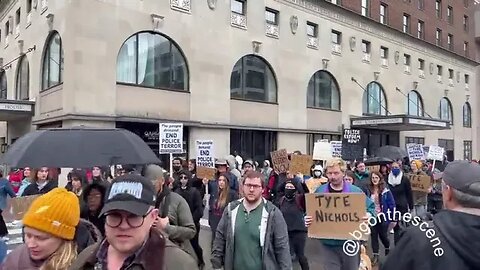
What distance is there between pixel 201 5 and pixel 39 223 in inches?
846

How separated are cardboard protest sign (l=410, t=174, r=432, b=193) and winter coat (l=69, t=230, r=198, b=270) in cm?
1039

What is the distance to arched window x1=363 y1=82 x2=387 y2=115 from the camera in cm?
3425

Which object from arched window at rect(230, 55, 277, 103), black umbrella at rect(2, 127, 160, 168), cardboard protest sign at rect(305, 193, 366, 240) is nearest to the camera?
black umbrella at rect(2, 127, 160, 168)

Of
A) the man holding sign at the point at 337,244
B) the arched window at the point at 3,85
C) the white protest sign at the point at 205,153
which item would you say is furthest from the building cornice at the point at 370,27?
the man holding sign at the point at 337,244

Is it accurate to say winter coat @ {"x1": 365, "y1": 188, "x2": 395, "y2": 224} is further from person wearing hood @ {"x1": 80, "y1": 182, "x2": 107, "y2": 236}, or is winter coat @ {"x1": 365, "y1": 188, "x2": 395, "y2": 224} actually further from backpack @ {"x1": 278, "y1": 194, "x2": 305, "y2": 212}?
person wearing hood @ {"x1": 80, "y1": 182, "x2": 107, "y2": 236}

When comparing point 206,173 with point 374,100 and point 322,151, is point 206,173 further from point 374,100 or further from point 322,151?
point 374,100

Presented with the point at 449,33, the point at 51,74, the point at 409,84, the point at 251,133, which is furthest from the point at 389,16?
the point at 51,74

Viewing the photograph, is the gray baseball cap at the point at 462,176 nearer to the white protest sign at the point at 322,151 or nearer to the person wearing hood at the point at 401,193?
the person wearing hood at the point at 401,193

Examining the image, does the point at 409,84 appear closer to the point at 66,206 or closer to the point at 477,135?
the point at 477,135

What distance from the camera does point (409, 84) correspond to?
127ft

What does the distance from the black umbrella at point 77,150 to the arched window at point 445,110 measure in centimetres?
4132

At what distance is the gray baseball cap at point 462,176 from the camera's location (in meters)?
2.75

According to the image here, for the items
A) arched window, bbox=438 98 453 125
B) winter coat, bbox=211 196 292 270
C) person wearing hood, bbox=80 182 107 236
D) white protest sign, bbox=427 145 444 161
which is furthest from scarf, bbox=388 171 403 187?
arched window, bbox=438 98 453 125

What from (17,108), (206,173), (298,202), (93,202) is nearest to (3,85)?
(17,108)
